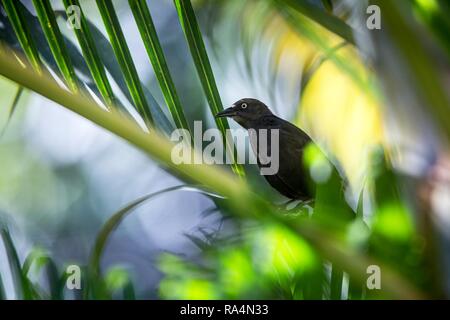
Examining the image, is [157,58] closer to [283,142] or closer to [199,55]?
[199,55]

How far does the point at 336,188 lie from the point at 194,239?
34 cm

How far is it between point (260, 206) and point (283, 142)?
0.92 metres

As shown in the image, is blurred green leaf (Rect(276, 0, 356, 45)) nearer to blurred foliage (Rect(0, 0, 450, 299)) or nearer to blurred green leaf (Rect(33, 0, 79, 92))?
blurred foliage (Rect(0, 0, 450, 299))

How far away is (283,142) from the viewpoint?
2.05 m

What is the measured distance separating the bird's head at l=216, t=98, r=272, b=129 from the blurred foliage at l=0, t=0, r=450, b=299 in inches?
13.9

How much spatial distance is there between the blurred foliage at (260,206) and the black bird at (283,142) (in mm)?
204

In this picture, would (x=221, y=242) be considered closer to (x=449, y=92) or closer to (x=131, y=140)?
(x=131, y=140)

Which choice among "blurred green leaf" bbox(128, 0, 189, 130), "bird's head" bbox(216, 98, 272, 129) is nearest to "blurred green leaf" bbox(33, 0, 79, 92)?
"blurred green leaf" bbox(128, 0, 189, 130)

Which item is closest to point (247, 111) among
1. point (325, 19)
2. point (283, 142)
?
point (283, 142)

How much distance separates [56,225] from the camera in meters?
3.26

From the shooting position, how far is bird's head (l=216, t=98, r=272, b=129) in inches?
82.3

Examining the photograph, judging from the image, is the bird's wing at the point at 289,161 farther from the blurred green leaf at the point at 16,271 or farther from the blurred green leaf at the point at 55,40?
the blurred green leaf at the point at 16,271

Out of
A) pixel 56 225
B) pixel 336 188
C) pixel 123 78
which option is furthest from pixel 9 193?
pixel 336 188
